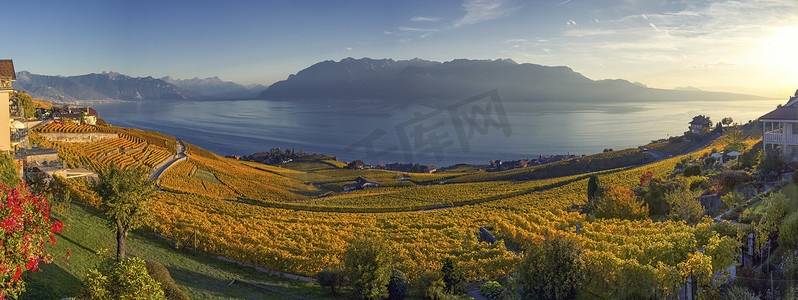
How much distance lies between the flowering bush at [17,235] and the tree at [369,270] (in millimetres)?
6840

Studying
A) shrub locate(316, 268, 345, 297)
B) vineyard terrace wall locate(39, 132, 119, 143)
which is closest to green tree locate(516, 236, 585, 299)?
shrub locate(316, 268, 345, 297)

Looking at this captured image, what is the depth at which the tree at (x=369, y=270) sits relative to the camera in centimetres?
1157

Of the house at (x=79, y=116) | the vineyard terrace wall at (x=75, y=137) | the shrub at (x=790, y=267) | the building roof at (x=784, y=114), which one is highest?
the house at (x=79, y=116)

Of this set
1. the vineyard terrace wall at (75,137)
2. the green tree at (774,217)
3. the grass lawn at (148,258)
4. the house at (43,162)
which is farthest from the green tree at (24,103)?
the green tree at (774,217)

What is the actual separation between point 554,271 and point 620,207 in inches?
420

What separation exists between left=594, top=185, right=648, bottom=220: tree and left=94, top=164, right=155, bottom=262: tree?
719 inches

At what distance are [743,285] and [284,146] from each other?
5298 inches

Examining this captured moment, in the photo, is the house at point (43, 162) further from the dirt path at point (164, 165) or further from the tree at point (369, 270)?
the tree at point (369, 270)

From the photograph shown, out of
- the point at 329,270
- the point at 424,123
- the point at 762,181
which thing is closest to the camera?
the point at 329,270

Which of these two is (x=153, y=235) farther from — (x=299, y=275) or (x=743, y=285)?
(x=743, y=285)

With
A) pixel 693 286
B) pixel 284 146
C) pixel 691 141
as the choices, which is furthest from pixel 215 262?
pixel 284 146

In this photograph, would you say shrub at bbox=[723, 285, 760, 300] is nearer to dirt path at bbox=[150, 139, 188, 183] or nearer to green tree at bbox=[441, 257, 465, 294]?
green tree at bbox=[441, 257, 465, 294]

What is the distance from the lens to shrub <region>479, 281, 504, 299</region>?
1217cm

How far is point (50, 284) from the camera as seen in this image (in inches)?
372
